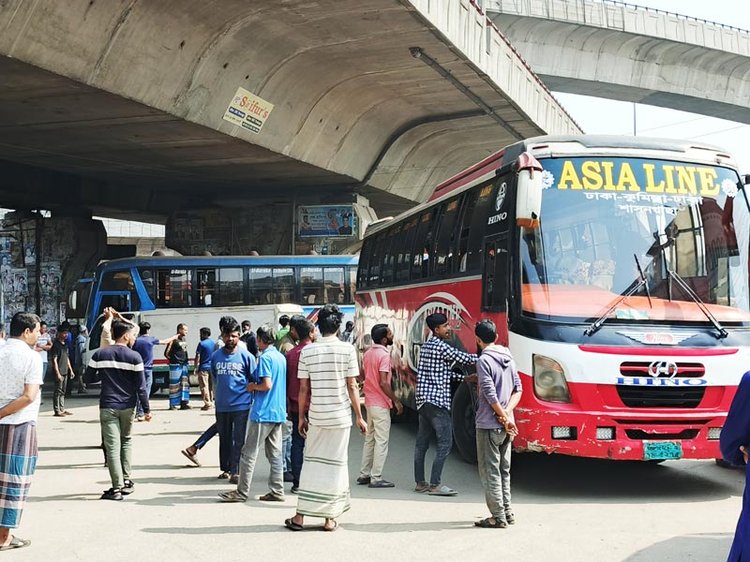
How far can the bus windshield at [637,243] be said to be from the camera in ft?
28.3

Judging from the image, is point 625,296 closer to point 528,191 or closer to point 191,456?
point 528,191

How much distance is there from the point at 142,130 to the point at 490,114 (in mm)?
10158

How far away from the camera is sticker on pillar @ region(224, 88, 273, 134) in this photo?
61.5 feet

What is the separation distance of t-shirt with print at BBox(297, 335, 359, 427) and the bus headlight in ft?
6.82

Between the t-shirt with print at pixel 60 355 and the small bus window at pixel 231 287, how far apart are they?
6295 millimetres

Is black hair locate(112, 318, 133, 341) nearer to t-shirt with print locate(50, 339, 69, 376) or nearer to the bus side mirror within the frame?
the bus side mirror

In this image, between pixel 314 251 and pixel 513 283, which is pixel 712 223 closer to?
pixel 513 283

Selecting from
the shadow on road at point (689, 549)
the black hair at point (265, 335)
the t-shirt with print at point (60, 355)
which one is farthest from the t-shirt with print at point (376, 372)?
the t-shirt with print at point (60, 355)

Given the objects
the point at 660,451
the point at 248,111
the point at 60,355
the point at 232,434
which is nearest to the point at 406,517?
the point at 232,434

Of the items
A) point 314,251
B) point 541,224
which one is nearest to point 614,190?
point 541,224

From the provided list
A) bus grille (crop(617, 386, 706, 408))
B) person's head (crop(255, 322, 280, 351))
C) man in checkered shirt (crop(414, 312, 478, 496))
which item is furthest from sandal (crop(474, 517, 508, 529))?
person's head (crop(255, 322, 280, 351))

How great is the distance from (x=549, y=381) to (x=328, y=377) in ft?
8.00

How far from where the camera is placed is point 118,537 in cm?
702

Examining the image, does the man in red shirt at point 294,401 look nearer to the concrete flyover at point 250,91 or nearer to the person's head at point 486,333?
the person's head at point 486,333
